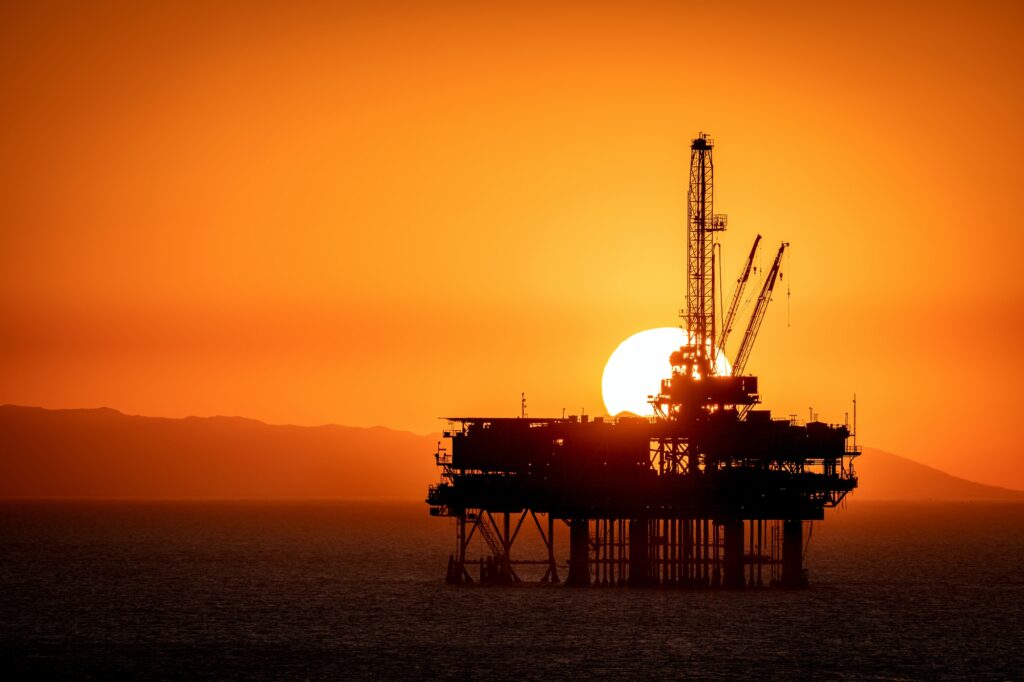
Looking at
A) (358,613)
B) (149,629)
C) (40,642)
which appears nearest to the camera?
(40,642)

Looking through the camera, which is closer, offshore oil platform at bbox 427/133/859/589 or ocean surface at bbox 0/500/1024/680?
ocean surface at bbox 0/500/1024/680

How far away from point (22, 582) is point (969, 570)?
4083 inches

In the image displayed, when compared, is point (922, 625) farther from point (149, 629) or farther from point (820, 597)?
point (149, 629)

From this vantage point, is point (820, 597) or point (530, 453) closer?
point (530, 453)

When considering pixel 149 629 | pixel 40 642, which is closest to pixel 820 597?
pixel 149 629

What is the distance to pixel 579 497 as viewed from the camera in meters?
117

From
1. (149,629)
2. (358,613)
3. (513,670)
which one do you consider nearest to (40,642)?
(149,629)

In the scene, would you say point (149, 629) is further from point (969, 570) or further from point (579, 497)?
point (969, 570)

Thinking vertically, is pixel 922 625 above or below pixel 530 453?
below

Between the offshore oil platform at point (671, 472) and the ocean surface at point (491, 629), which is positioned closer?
the ocean surface at point (491, 629)

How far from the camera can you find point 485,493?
118125mm

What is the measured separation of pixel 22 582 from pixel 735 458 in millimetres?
71942

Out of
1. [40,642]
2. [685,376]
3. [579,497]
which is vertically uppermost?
[685,376]

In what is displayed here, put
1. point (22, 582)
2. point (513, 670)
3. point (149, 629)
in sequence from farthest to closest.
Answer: point (22, 582)
point (149, 629)
point (513, 670)
